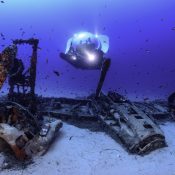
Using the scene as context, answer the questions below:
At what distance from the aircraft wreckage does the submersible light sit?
Result: 12.8 feet

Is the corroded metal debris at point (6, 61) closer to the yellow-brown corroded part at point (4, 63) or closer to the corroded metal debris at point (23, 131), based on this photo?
the yellow-brown corroded part at point (4, 63)

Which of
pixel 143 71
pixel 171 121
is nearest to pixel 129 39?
pixel 143 71

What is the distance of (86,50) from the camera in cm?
1716

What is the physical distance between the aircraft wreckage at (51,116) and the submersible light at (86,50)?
3.89 metres

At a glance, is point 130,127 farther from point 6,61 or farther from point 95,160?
point 6,61

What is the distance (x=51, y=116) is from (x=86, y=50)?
6.23 meters

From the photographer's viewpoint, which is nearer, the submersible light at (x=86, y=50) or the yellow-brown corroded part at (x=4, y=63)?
the yellow-brown corroded part at (x=4, y=63)

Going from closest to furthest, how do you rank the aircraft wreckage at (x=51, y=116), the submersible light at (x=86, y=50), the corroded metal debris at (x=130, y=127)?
the aircraft wreckage at (x=51, y=116) < the corroded metal debris at (x=130, y=127) < the submersible light at (x=86, y=50)

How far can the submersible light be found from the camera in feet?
56.5

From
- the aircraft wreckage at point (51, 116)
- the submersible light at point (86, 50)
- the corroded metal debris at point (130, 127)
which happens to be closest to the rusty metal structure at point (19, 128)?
the aircraft wreckage at point (51, 116)

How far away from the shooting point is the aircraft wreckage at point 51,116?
8.43 meters

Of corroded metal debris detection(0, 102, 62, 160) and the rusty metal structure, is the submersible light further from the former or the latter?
corroded metal debris detection(0, 102, 62, 160)

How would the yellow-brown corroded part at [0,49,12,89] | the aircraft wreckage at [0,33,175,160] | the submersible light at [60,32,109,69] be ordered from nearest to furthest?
the yellow-brown corroded part at [0,49,12,89] → the aircraft wreckage at [0,33,175,160] → the submersible light at [60,32,109,69]

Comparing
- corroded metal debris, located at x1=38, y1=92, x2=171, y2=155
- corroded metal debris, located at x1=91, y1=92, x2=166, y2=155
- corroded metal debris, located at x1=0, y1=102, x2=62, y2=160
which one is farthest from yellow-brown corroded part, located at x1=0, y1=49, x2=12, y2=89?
corroded metal debris, located at x1=91, y1=92, x2=166, y2=155
